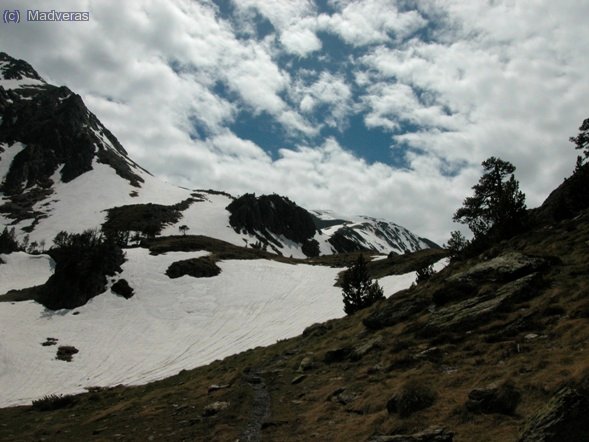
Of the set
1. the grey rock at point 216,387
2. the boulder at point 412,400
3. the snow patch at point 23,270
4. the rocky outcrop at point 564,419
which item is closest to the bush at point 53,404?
the grey rock at point 216,387

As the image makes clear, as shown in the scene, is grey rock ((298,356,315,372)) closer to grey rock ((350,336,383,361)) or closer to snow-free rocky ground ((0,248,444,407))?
grey rock ((350,336,383,361))

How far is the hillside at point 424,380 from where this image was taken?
506 inches

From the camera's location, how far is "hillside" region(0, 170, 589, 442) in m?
12.8

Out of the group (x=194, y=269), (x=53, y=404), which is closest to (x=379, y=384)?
(x=53, y=404)

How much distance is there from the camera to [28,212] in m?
182

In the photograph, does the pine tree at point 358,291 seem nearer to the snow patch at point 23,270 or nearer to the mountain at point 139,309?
the mountain at point 139,309

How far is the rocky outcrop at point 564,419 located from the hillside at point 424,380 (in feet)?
0.07

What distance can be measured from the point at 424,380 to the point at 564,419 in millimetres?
9429

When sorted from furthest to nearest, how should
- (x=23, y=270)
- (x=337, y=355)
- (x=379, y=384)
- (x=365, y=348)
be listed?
1. (x=23, y=270)
2. (x=337, y=355)
3. (x=365, y=348)
4. (x=379, y=384)

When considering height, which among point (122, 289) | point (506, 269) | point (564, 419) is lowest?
point (564, 419)

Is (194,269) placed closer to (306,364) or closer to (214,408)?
(306,364)

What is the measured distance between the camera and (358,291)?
4491 centimetres

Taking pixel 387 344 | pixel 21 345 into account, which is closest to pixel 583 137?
pixel 387 344

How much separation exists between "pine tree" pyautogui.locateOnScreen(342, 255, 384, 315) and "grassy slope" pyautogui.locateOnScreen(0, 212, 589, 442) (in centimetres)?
1033
